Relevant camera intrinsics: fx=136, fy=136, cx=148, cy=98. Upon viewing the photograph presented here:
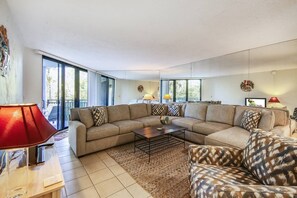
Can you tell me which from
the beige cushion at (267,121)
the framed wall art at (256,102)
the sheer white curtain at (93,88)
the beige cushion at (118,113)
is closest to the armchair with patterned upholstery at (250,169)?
the beige cushion at (267,121)

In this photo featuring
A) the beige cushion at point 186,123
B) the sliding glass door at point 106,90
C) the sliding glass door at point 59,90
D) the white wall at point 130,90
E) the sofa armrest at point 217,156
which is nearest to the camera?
the sofa armrest at point 217,156

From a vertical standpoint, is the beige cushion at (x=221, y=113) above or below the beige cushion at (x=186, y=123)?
above

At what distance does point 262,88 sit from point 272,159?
362 cm

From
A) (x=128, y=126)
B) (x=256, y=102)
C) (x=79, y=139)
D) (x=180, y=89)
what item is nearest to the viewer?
(x=79, y=139)

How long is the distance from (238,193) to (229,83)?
4.41 m

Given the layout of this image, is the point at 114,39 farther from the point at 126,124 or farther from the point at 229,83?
the point at 229,83

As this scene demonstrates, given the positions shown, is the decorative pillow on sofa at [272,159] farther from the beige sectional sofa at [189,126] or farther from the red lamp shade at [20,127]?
the red lamp shade at [20,127]

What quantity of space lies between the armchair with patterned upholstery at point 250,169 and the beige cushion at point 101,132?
1.84 m

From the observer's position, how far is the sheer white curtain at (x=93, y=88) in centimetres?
571

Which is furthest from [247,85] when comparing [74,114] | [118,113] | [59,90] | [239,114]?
[59,90]

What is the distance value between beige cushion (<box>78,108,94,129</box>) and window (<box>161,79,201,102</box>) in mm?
4153

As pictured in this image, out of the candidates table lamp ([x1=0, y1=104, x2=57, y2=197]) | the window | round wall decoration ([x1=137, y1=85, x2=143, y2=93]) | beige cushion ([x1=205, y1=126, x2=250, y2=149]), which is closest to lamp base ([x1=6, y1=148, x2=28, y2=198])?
table lamp ([x1=0, y1=104, x2=57, y2=197])

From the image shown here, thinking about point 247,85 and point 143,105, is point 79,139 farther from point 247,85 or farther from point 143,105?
point 247,85

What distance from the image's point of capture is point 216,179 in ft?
3.74
